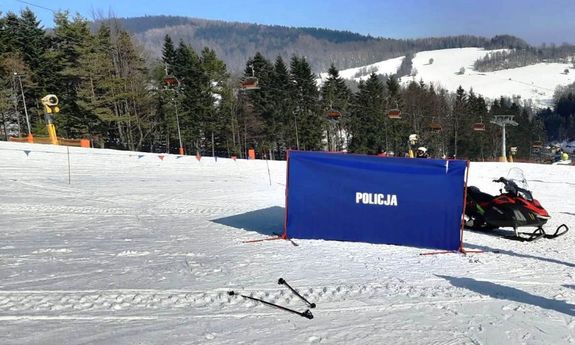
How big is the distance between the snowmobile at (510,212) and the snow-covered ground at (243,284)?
0.40m

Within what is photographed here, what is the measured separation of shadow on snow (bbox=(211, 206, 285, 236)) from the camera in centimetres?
992

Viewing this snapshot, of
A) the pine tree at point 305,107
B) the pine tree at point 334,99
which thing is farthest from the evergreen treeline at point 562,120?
the pine tree at point 305,107

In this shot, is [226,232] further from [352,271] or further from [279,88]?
[279,88]

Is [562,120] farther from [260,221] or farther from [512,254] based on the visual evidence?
[260,221]

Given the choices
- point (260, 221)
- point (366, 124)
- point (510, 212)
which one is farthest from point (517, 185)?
point (366, 124)

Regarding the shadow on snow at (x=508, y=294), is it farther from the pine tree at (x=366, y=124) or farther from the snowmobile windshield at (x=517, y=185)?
the pine tree at (x=366, y=124)

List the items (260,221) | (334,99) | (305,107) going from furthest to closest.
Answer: (334,99), (305,107), (260,221)

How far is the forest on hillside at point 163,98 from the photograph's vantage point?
4716 centimetres

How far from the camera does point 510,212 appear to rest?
10.0m

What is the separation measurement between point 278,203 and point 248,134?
43588 mm

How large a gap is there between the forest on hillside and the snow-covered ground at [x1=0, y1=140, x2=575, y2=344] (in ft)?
107

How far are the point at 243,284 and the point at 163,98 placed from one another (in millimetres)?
47371

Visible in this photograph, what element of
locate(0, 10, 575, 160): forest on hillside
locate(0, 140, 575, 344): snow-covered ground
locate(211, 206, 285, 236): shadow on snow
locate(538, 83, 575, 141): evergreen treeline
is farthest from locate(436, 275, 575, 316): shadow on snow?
locate(538, 83, 575, 141): evergreen treeline

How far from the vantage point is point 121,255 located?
735 cm
